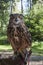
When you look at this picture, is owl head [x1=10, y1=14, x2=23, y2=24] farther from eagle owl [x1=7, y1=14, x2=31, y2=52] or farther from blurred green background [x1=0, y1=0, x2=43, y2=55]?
blurred green background [x1=0, y1=0, x2=43, y2=55]

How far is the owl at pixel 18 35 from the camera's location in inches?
54.8

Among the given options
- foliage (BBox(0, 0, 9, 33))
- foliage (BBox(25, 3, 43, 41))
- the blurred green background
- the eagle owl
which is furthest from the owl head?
foliage (BBox(0, 0, 9, 33))

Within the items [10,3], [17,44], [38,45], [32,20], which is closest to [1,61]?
[17,44]

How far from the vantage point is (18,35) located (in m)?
1.39

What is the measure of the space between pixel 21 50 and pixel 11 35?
0.11 metres

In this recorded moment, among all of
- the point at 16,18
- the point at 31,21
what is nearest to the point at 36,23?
the point at 31,21

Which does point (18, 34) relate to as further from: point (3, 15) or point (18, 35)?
point (3, 15)

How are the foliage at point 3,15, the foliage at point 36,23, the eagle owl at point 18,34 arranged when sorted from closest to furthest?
the eagle owl at point 18,34 → the foliage at point 36,23 → the foliage at point 3,15

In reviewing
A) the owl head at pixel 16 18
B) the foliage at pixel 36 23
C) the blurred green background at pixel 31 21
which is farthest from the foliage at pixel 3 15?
the owl head at pixel 16 18

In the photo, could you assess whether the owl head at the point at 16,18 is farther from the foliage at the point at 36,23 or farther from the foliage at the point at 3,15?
the foliage at the point at 3,15

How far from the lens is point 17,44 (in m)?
1.42

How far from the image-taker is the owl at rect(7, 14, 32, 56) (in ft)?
4.57

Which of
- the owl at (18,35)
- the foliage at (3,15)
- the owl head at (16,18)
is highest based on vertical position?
the owl head at (16,18)

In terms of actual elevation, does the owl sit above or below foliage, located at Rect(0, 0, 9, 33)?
above
